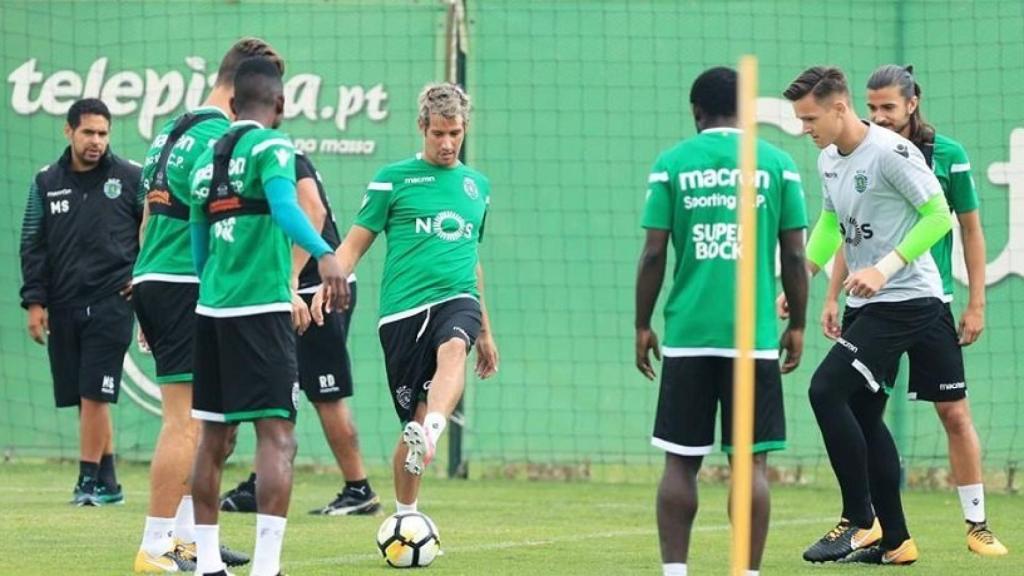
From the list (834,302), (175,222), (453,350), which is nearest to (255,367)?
(175,222)

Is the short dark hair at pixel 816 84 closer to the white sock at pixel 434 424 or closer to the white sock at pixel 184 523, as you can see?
the white sock at pixel 434 424

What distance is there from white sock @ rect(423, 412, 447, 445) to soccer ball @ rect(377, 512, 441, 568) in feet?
1.37

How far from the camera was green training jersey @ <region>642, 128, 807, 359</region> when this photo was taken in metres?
7.14

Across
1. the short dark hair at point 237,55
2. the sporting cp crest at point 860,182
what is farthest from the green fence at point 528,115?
the short dark hair at point 237,55

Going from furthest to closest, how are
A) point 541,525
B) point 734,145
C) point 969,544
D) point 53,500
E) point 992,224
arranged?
point 992,224
point 53,500
point 541,525
point 969,544
point 734,145

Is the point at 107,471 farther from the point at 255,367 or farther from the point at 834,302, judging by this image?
the point at 255,367

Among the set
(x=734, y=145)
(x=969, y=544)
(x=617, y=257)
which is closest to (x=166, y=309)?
(x=734, y=145)

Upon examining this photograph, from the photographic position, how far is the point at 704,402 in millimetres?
7254

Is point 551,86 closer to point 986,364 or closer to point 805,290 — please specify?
point 986,364

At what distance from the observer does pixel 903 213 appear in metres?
9.15

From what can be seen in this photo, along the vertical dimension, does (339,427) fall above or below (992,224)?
below

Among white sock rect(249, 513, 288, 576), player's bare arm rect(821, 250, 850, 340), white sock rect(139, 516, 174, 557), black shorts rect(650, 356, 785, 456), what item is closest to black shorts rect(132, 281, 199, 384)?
white sock rect(139, 516, 174, 557)

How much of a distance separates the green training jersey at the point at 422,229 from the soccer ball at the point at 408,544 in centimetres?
119

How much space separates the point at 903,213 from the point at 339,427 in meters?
4.07
